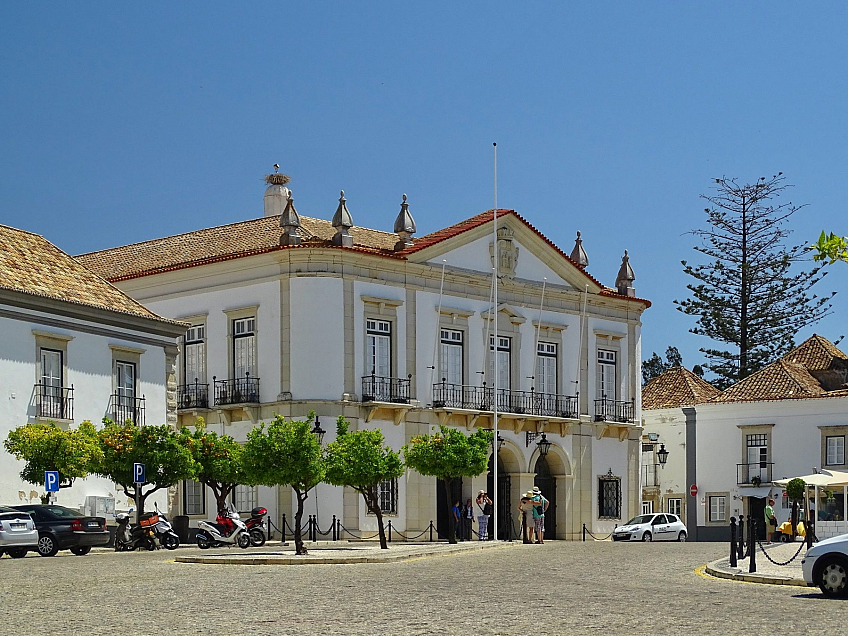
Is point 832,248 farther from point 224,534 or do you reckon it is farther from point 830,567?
point 224,534

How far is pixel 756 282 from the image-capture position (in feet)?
232

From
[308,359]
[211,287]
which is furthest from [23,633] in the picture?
[211,287]

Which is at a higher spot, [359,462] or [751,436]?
[359,462]

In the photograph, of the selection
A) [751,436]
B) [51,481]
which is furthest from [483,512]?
[751,436]

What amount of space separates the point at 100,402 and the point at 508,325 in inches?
582

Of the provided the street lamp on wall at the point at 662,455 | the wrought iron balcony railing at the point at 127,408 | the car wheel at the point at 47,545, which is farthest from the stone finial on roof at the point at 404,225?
the car wheel at the point at 47,545

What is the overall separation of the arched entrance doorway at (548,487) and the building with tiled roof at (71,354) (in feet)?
45.9

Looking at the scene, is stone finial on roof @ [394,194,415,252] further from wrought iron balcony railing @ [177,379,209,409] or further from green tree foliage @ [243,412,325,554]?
green tree foliage @ [243,412,325,554]

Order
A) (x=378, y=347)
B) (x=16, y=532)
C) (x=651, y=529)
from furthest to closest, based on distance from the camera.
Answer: (x=651, y=529)
(x=378, y=347)
(x=16, y=532)

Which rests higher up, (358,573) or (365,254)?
(365,254)

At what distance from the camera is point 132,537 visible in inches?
1286

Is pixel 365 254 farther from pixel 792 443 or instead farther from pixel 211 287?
pixel 792 443

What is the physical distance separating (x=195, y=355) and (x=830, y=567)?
28.1m

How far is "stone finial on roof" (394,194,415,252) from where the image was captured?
45250mm
